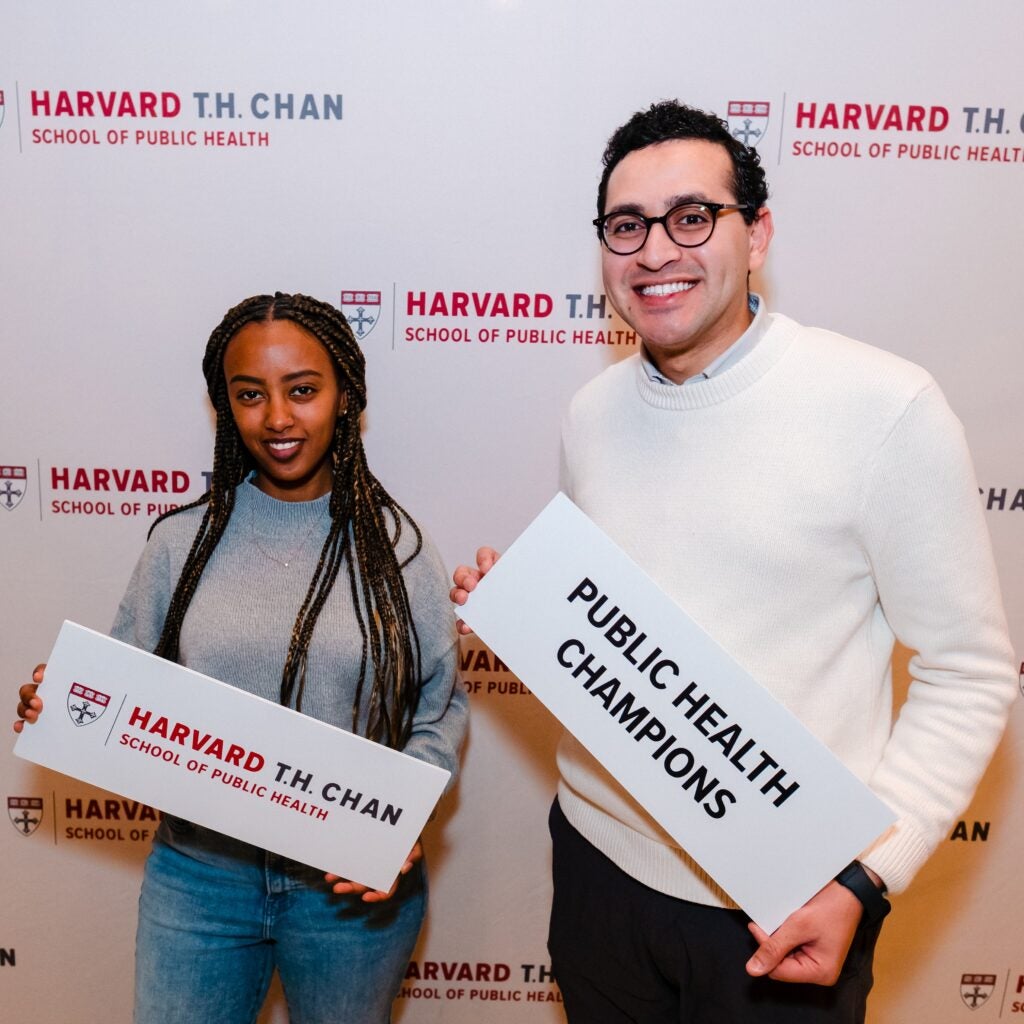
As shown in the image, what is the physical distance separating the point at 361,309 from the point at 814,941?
139 centimetres

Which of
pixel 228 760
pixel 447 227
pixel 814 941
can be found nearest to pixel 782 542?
pixel 814 941

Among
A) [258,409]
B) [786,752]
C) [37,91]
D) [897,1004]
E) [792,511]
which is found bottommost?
[897,1004]

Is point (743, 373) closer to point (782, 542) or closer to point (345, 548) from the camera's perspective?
point (782, 542)


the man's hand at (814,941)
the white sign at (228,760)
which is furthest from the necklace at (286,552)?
the man's hand at (814,941)

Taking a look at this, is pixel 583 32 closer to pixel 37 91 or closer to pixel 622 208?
pixel 622 208

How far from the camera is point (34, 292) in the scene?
190cm

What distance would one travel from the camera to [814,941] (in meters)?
1.23

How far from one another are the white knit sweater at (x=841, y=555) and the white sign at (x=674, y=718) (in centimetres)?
6

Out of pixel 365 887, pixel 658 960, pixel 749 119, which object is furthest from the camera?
pixel 749 119

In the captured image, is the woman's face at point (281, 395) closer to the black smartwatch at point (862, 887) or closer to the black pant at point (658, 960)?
the black pant at point (658, 960)

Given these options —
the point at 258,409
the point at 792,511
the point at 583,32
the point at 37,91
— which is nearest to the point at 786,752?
the point at 792,511

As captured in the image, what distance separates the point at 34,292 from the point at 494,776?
4.70ft

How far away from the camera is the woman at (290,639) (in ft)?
5.04

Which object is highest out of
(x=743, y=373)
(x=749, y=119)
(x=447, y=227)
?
(x=749, y=119)
